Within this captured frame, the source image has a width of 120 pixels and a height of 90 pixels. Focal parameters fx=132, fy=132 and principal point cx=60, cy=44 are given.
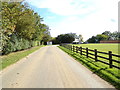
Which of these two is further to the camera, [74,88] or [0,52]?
[0,52]

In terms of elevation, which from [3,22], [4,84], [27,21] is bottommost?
[4,84]

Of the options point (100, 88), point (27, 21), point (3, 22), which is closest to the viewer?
point (100, 88)

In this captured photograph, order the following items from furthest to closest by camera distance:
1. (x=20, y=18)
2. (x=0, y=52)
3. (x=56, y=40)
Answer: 1. (x=56, y=40)
2. (x=20, y=18)
3. (x=0, y=52)

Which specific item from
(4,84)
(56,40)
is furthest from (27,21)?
(56,40)

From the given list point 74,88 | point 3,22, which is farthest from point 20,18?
point 74,88

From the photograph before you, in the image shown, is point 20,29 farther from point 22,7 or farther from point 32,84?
point 32,84

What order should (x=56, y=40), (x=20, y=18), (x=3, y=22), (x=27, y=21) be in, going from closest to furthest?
(x=3, y=22) → (x=20, y=18) → (x=27, y=21) → (x=56, y=40)

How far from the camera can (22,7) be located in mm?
22047

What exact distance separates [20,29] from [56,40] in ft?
255

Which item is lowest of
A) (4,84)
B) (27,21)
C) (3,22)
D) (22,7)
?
(4,84)

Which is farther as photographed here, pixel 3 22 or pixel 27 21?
pixel 27 21

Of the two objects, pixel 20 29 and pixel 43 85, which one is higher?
pixel 20 29

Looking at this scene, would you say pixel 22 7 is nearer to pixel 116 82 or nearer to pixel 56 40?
pixel 116 82

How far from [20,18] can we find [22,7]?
2054mm
